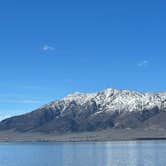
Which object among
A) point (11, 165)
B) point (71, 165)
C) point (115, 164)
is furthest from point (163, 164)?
point (11, 165)

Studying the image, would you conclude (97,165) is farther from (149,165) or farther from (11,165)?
(11,165)

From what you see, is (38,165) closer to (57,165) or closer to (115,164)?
(57,165)

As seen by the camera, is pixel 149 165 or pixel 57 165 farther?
pixel 57 165

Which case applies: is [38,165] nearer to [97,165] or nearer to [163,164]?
[97,165]

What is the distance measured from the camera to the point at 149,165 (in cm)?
14362

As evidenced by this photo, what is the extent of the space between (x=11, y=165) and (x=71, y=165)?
19.1 m

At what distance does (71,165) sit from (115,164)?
48.5 ft

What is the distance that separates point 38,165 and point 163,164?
39124 millimetres

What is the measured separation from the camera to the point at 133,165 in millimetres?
144000

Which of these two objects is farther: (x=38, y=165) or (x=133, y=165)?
(x=38, y=165)

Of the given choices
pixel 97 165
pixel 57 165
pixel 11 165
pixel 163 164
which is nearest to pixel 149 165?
pixel 163 164

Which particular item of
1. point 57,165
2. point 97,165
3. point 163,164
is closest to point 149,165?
point 163,164

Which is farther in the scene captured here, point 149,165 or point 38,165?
point 38,165

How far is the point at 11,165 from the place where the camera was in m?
155
